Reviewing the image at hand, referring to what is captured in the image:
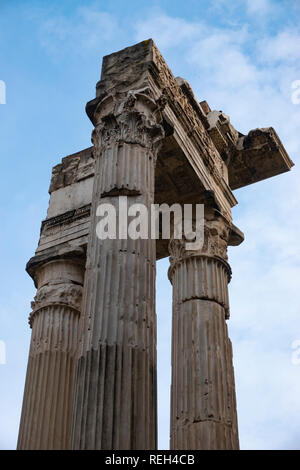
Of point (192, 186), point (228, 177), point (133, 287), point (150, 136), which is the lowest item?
point (133, 287)

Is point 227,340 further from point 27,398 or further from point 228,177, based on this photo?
point 228,177

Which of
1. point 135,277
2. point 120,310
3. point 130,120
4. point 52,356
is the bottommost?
point 120,310

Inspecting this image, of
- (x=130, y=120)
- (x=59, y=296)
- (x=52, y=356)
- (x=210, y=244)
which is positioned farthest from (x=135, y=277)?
(x=210, y=244)

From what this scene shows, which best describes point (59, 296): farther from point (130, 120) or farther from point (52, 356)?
point (130, 120)

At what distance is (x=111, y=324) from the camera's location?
10859mm

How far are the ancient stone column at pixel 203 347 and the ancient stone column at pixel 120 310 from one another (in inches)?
144

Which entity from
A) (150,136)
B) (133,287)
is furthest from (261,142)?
(133,287)

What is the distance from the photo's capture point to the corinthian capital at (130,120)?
45.2ft

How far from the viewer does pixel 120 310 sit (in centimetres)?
1100

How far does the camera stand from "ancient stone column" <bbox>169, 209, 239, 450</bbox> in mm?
14094

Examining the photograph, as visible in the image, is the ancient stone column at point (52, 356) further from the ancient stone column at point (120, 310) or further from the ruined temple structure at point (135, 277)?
the ancient stone column at point (120, 310)

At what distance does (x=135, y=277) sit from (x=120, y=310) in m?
0.75

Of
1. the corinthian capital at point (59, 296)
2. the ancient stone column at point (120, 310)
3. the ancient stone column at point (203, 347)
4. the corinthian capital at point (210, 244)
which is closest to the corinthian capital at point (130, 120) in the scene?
the ancient stone column at point (120, 310)

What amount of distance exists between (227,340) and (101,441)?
660 cm
